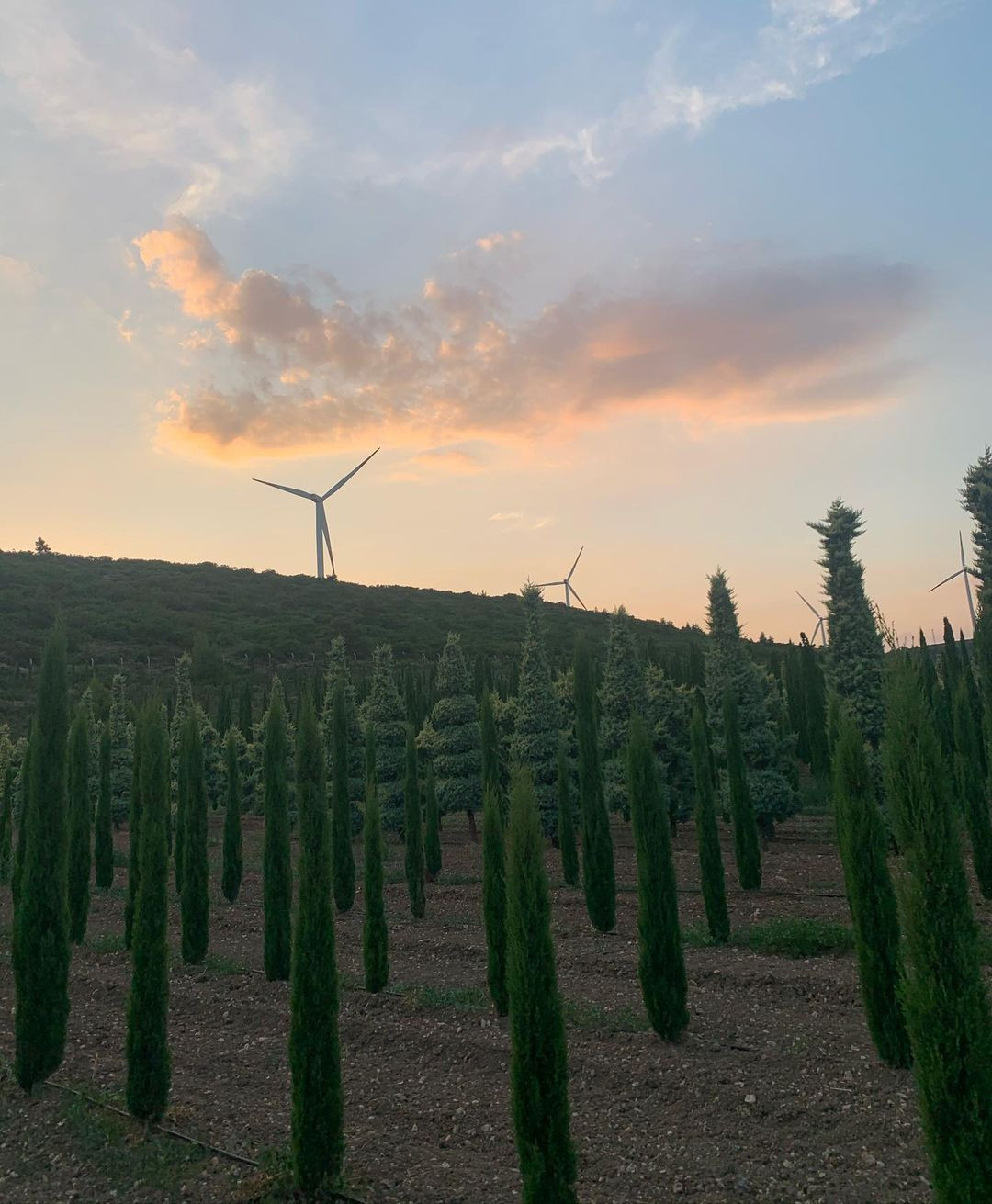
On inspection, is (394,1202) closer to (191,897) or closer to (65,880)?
(65,880)

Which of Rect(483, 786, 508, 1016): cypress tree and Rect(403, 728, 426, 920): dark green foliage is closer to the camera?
Rect(483, 786, 508, 1016): cypress tree

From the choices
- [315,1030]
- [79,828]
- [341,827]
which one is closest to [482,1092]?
[315,1030]

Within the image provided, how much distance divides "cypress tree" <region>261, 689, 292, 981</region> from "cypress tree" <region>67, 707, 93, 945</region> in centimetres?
568

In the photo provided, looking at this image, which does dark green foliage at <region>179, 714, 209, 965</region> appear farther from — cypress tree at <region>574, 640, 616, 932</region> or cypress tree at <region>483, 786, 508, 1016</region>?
cypress tree at <region>574, 640, 616, 932</region>

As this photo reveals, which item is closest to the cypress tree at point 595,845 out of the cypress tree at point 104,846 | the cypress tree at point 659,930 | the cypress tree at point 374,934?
the cypress tree at point 374,934

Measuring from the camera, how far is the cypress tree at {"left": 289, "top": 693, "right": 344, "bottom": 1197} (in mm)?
10383

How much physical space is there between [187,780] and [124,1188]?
14.0 meters

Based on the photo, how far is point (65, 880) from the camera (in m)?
15.1

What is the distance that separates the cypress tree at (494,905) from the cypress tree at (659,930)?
294 cm

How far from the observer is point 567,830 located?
1091 inches

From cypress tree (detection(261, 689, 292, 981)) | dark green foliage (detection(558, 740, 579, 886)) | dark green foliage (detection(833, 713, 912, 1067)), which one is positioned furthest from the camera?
dark green foliage (detection(558, 740, 579, 886))

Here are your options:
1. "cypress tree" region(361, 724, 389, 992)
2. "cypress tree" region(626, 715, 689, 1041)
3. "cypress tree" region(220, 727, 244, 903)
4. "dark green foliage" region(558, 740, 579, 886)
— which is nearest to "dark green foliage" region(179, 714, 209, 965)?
"cypress tree" region(220, 727, 244, 903)

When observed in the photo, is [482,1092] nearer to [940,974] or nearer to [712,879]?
[940,974]

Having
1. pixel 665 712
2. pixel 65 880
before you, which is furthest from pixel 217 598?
pixel 65 880
